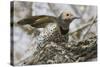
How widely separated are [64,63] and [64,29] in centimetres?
44

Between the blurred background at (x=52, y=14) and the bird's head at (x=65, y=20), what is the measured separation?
0.04 meters

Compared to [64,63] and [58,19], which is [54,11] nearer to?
[58,19]

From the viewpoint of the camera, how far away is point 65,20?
216 centimetres

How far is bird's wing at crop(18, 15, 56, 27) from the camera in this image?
6.51 feet

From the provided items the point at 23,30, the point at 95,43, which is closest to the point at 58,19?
the point at 23,30

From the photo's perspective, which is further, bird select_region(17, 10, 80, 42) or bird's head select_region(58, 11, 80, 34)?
bird's head select_region(58, 11, 80, 34)

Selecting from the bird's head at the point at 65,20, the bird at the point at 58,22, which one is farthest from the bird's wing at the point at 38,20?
the bird's head at the point at 65,20

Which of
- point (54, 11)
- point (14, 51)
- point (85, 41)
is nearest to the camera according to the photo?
point (14, 51)

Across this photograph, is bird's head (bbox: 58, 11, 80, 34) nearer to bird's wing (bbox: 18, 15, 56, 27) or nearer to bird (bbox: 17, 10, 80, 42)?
bird (bbox: 17, 10, 80, 42)

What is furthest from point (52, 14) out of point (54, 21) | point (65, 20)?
point (65, 20)

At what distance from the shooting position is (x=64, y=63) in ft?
7.03

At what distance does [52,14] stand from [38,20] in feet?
0.65

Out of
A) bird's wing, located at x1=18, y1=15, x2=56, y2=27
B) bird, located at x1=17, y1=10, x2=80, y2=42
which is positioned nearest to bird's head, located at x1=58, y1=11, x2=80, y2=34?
bird, located at x1=17, y1=10, x2=80, y2=42

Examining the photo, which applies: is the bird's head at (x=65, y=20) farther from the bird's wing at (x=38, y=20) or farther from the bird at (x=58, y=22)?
the bird's wing at (x=38, y=20)
